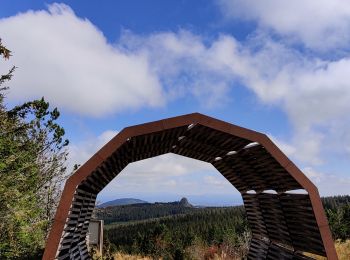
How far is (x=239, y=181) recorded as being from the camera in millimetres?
12695

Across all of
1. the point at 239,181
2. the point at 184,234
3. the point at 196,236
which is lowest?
the point at 239,181

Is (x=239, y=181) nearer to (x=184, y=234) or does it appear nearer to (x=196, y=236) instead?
(x=196, y=236)

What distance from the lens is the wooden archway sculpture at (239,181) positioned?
752 centimetres

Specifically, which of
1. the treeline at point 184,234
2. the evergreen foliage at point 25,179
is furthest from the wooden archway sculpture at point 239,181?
the treeline at point 184,234

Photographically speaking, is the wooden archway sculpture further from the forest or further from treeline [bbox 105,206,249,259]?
treeline [bbox 105,206,249,259]

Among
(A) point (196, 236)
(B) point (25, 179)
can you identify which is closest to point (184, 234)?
(A) point (196, 236)

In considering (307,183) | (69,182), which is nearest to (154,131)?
(69,182)

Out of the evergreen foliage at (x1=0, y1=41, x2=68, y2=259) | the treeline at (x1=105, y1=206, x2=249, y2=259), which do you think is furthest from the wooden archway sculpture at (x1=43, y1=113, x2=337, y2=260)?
the treeline at (x1=105, y1=206, x2=249, y2=259)

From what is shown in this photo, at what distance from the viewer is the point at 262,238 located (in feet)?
40.3

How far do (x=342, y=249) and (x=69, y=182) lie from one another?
46.2 feet

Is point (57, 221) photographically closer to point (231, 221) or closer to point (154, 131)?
point (154, 131)

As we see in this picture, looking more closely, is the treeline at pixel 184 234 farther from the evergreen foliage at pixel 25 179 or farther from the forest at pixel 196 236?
the evergreen foliage at pixel 25 179

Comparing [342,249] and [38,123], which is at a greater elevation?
[38,123]

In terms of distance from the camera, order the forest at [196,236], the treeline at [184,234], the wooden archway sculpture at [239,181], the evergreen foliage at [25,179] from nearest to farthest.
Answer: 1. the wooden archway sculpture at [239,181]
2. the evergreen foliage at [25,179]
3. the forest at [196,236]
4. the treeline at [184,234]
